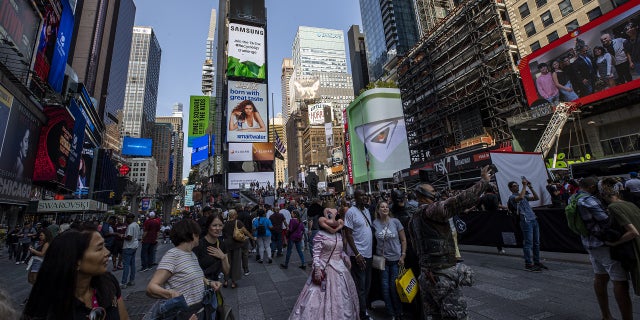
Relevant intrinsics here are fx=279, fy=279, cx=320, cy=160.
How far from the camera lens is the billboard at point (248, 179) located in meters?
42.0

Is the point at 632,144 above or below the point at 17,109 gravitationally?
below

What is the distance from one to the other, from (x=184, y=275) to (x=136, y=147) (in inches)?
3560

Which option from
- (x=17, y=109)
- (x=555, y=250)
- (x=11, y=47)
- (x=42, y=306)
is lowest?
(x=555, y=250)

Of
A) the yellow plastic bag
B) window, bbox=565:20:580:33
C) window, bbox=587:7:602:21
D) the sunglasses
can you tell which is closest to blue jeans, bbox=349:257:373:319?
the yellow plastic bag

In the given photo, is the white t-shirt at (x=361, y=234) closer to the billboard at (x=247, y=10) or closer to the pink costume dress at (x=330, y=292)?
the pink costume dress at (x=330, y=292)

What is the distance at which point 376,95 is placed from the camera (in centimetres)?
4938

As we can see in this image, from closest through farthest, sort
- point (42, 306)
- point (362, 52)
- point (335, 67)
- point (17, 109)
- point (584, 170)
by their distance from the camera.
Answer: point (42, 306), point (584, 170), point (17, 109), point (362, 52), point (335, 67)

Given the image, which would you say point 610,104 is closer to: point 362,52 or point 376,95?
point 376,95

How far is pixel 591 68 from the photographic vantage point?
2309 centimetres

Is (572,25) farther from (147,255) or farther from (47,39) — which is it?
(47,39)

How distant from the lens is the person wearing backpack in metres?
3.55

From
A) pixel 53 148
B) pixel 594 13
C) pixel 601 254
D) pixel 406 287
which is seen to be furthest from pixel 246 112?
pixel 601 254

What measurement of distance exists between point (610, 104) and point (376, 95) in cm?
3061

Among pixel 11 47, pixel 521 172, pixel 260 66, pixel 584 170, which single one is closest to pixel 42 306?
pixel 521 172
